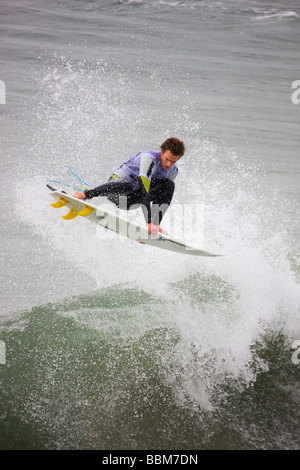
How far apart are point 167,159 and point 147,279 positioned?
60.6 inches

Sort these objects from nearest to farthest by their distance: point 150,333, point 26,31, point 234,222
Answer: point 150,333, point 234,222, point 26,31

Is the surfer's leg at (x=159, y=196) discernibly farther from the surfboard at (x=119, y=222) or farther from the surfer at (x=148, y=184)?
the surfboard at (x=119, y=222)

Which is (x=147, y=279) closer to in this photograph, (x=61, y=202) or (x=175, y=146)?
(x=61, y=202)

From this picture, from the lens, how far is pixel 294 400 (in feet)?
9.95

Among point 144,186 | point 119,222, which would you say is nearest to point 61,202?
point 119,222

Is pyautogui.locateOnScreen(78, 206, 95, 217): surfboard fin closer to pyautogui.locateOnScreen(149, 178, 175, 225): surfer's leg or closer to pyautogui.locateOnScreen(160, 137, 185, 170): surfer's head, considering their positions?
pyautogui.locateOnScreen(149, 178, 175, 225): surfer's leg

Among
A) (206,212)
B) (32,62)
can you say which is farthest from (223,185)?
(32,62)

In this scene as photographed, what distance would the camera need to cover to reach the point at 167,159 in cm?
365

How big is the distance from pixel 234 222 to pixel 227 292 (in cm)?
172

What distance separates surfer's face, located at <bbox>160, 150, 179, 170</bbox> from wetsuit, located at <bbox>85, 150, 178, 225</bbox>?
0.05m

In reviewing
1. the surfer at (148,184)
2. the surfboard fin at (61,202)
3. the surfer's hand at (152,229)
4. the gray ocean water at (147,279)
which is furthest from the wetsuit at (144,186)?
the gray ocean water at (147,279)

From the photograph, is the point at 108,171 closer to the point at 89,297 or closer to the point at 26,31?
the point at 89,297

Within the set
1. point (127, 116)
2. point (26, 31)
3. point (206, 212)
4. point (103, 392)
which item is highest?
point (26, 31)

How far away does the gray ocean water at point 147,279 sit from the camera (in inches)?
114
